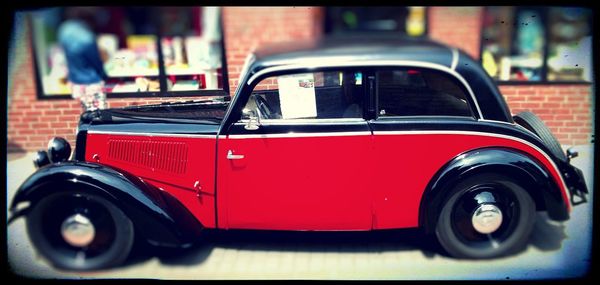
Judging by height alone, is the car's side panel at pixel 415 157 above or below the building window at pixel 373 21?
below

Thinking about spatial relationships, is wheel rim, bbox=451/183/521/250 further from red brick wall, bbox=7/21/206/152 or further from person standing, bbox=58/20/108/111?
person standing, bbox=58/20/108/111

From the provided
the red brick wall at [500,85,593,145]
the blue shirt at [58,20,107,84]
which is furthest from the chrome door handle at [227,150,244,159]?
the red brick wall at [500,85,593,145]

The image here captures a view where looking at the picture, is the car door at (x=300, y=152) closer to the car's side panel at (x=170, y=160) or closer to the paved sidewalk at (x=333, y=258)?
the car's side panel at (x=170, y=160)

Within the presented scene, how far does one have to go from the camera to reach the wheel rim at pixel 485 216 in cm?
275

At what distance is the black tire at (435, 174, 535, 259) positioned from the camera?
2.71 m

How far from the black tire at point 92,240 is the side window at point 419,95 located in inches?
74.9

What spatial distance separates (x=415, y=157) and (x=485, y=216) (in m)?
0.68

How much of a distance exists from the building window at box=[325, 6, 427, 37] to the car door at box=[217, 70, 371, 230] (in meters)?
1.56

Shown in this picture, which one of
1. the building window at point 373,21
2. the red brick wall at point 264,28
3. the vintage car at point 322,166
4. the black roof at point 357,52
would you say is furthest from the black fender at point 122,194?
the building window at point 373,21

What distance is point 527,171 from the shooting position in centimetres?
261

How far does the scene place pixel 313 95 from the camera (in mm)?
2627

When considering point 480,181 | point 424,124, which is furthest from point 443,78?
point 480,181

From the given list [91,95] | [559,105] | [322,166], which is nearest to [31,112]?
[91,95]

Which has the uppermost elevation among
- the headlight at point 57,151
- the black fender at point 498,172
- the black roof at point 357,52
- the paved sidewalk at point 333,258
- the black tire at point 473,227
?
the black roof at point 357,52
